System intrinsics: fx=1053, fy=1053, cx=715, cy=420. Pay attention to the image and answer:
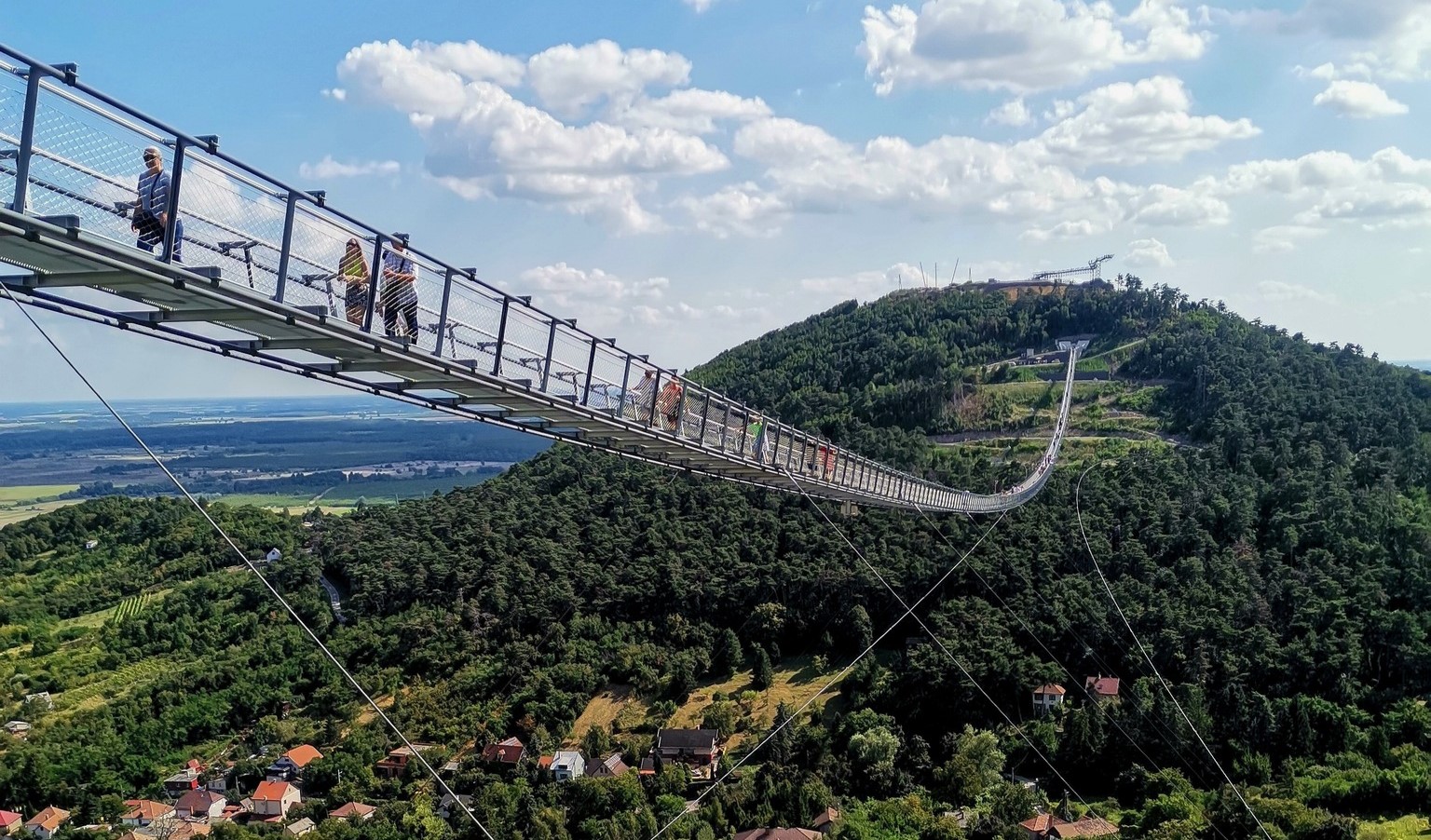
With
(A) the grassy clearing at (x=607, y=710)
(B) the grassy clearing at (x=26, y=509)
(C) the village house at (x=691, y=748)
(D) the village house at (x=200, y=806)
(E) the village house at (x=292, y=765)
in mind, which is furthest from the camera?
(B) the grassy clearing at (x=26, y=509)

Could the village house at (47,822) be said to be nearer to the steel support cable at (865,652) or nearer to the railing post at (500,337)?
the steel support cable at (865,652)

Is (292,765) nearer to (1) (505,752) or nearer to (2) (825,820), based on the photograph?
(1) (505,752)

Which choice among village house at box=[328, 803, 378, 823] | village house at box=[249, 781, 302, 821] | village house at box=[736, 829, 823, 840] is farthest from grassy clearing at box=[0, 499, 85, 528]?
village house at box=[736, 829, 823, 840]

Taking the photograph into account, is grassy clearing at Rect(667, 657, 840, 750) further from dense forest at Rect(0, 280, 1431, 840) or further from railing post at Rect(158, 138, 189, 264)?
railing post at Rect(158, 138, 189, 264)

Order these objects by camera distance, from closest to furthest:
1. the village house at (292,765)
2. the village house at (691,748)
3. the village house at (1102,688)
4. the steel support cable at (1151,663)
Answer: the steel support cable at (1151,663), the village house at (1102,688), the village house at (691,748), the village house at (292,765)

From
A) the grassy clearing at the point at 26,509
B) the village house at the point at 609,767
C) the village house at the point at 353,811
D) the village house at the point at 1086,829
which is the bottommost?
the grassy clearing at the point at 26,509

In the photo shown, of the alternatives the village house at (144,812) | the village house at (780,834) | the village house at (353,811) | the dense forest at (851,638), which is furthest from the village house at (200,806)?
the village house at (780,834)

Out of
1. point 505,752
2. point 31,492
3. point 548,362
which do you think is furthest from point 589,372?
point 31,492

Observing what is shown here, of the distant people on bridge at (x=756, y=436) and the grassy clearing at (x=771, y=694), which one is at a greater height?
the distant people on bridge at (x=756, y=436)
